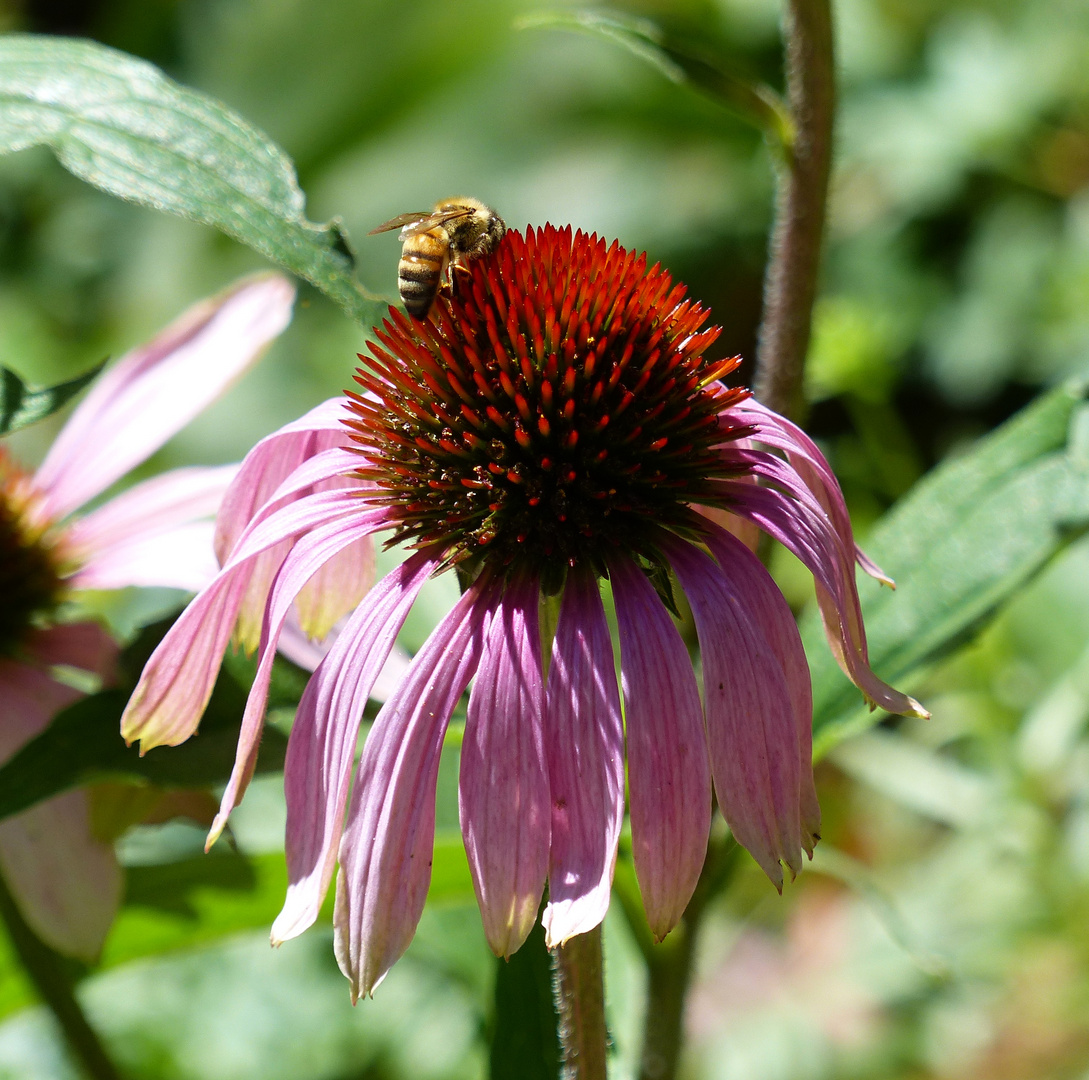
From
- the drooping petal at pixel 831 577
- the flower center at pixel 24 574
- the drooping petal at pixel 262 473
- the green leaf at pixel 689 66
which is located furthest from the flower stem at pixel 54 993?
→ the green leaf at pixel 689 66

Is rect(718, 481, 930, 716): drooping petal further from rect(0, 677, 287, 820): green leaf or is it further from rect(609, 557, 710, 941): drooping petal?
rect(0, 677, 287, 820): green leaf

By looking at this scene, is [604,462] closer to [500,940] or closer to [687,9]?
[500,940]

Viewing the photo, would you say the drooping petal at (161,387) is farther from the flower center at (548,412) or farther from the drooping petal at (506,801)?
the drooping petal at (506,801)

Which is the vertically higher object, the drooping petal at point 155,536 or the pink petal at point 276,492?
the pink petal at point 276,492

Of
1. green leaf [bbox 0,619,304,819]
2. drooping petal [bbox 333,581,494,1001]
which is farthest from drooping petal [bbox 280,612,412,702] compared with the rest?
drooping petal [bbox 333,581,494,1001]

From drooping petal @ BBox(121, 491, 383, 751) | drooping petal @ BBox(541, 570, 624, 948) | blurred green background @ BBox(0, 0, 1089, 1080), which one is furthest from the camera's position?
blurred green background @ BBox(0, 0, 1089, 1080)
